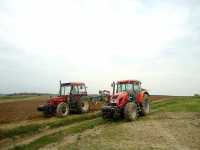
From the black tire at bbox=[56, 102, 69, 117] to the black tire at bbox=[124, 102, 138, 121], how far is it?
548cm

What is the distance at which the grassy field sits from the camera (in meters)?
11.7

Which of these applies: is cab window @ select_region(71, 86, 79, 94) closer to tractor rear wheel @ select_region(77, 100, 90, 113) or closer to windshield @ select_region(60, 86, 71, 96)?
windshield @ select_region(60, 86, 71, 96)

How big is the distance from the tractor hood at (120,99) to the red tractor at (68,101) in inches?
189

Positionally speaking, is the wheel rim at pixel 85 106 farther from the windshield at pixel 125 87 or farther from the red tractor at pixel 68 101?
the windshield at pixel 125 87

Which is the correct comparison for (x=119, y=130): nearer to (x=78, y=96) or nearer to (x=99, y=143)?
Answer: (x=99, y=143)

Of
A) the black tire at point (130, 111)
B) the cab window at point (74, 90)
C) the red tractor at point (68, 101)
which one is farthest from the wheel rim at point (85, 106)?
the black tire at point (130, 111)

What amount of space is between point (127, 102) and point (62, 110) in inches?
214

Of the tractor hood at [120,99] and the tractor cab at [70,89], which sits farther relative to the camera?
the tractor cab at [70,89]

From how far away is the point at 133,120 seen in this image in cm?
1739

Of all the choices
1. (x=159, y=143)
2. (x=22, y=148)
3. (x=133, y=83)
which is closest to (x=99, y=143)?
(x=159, y=143)

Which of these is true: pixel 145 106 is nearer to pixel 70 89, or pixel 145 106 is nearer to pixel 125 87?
pixel 125 87

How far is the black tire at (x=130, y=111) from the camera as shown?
17.0 meters

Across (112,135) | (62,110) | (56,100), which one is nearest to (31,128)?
(62,110)

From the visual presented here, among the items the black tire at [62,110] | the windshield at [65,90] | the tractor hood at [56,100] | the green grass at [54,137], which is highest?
the windshield at [65,90]
